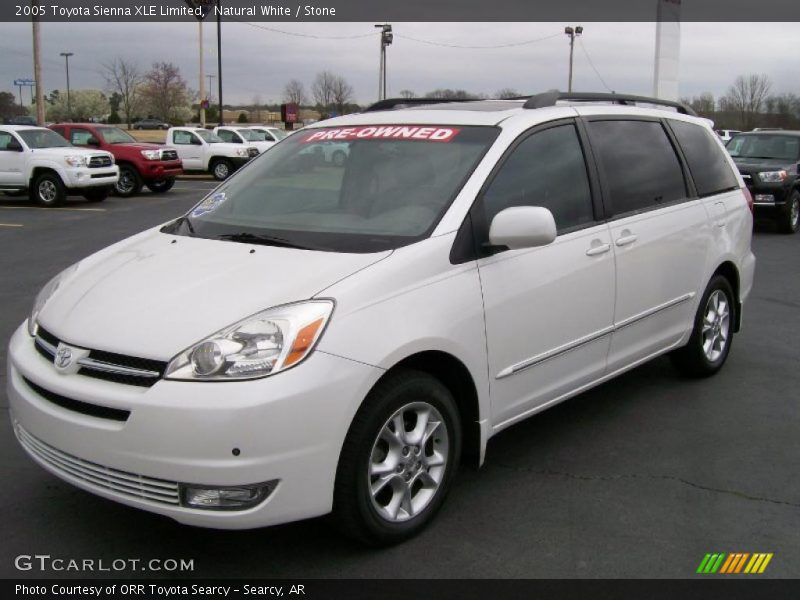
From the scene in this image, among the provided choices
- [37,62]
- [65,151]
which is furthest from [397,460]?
[37,62]

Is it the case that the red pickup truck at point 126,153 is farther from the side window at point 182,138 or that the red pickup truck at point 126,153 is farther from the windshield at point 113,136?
the side window at point 182,138

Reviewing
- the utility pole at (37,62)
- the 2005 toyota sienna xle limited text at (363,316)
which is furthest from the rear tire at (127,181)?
the 2005 toyota sienna xle limited text at (363,316)

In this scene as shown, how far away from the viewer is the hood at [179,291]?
9.92ft

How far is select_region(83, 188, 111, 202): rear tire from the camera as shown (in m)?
18.6

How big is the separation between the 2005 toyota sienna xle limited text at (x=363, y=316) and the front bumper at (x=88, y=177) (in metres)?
14.4

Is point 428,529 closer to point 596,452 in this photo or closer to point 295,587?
point 295,587

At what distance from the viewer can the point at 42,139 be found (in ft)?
59.6

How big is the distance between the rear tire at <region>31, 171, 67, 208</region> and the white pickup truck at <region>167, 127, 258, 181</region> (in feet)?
28.9

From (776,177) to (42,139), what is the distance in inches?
591

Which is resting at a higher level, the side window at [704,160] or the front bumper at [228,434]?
the side window at [704,160]

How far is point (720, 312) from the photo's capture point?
5660mm

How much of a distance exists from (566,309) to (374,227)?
1.07 m

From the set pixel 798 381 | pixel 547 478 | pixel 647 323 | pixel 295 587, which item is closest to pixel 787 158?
pixel 798 381

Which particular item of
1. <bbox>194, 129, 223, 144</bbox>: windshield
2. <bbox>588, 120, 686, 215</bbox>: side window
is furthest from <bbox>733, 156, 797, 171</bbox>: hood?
<bbox>194, 129, 223, 144</bbox>: windshield
